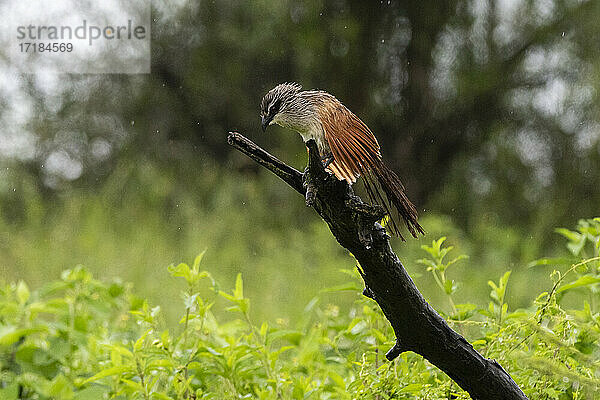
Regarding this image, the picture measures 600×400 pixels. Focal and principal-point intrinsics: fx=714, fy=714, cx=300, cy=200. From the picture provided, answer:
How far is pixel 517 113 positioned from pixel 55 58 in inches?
64.3

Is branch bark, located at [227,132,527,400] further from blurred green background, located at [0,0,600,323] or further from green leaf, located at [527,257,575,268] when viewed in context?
blurred green background, located at [0,0,600,323]

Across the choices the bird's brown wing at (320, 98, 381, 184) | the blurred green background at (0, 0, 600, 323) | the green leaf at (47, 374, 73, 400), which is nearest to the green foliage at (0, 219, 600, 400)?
the green leaf at (47, 374, 73, 400)

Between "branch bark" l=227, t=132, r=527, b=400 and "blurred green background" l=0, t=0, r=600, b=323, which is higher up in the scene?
"blurred green background" l=0, t=0, r=600, b=323

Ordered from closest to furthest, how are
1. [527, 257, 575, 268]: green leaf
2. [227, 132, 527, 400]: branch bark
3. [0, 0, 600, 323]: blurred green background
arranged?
[227, 132, 527, 400]: branch bark → [527, 257, 575, 268]: green leaf → [0, 0, 600, 323]: blurred green background

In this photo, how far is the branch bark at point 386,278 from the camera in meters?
0.35

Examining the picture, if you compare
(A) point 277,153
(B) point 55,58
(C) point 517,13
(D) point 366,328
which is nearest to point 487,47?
(C) point 517,13

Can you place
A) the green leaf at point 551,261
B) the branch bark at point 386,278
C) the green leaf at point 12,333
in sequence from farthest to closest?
the green leaf at point 12,333 < the green leaf at point 551,261 < the branch bark at point 386,278

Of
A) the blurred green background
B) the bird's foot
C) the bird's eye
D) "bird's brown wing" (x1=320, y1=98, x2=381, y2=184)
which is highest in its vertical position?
the blurred green background

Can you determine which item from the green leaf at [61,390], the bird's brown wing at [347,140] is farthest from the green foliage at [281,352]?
the bird's brown wing at [347,140]

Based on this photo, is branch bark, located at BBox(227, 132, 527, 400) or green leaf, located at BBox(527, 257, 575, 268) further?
green leaf, located at BBox(527, 257, 575, 268)

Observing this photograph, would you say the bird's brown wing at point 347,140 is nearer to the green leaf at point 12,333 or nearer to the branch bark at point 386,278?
the branch bark at point 386,278

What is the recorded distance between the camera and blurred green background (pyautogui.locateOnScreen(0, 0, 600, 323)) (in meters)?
2.16

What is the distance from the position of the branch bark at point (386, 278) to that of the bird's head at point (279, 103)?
5 cm

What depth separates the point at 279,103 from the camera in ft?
1.44
